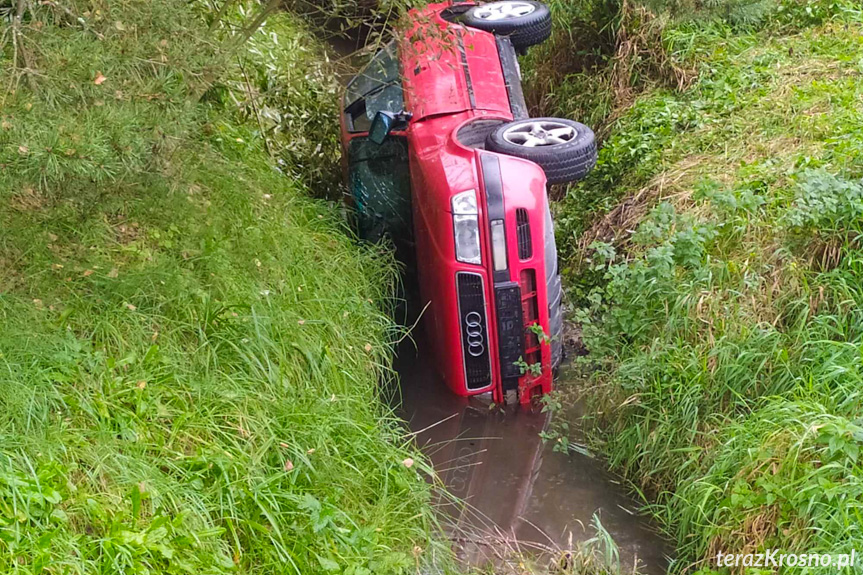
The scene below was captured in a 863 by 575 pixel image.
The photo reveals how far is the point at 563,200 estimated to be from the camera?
684 centimetres

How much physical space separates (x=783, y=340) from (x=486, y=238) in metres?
1.66

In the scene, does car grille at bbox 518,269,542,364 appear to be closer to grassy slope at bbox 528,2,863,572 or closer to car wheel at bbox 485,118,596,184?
grassy slope at bbox 528,2,863,572

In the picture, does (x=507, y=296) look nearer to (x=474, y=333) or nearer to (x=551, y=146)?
(x=474, y=333)

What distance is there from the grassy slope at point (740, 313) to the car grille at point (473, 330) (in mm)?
671

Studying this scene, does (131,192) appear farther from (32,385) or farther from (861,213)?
(861,213)

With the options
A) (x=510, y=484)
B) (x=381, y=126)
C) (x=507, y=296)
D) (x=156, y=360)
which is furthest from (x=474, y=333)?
(x=156, y=360)

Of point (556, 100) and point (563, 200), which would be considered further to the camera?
point (556, 100)

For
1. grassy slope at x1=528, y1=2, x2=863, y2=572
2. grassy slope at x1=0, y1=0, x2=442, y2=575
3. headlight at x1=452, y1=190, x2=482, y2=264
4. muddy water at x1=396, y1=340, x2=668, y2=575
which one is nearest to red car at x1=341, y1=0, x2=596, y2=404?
headlight at x1=452, y1=190, x2=482, y2=264

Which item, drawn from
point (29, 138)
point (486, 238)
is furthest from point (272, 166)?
point (29, 138)

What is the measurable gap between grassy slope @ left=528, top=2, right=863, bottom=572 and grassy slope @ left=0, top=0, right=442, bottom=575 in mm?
1356

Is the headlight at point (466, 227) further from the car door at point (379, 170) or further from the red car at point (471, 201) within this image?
the car door at point (379, 170)

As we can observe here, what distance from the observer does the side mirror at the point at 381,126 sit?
17.8 ft

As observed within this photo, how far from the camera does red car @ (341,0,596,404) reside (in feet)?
15.0

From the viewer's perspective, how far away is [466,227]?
180 inches
